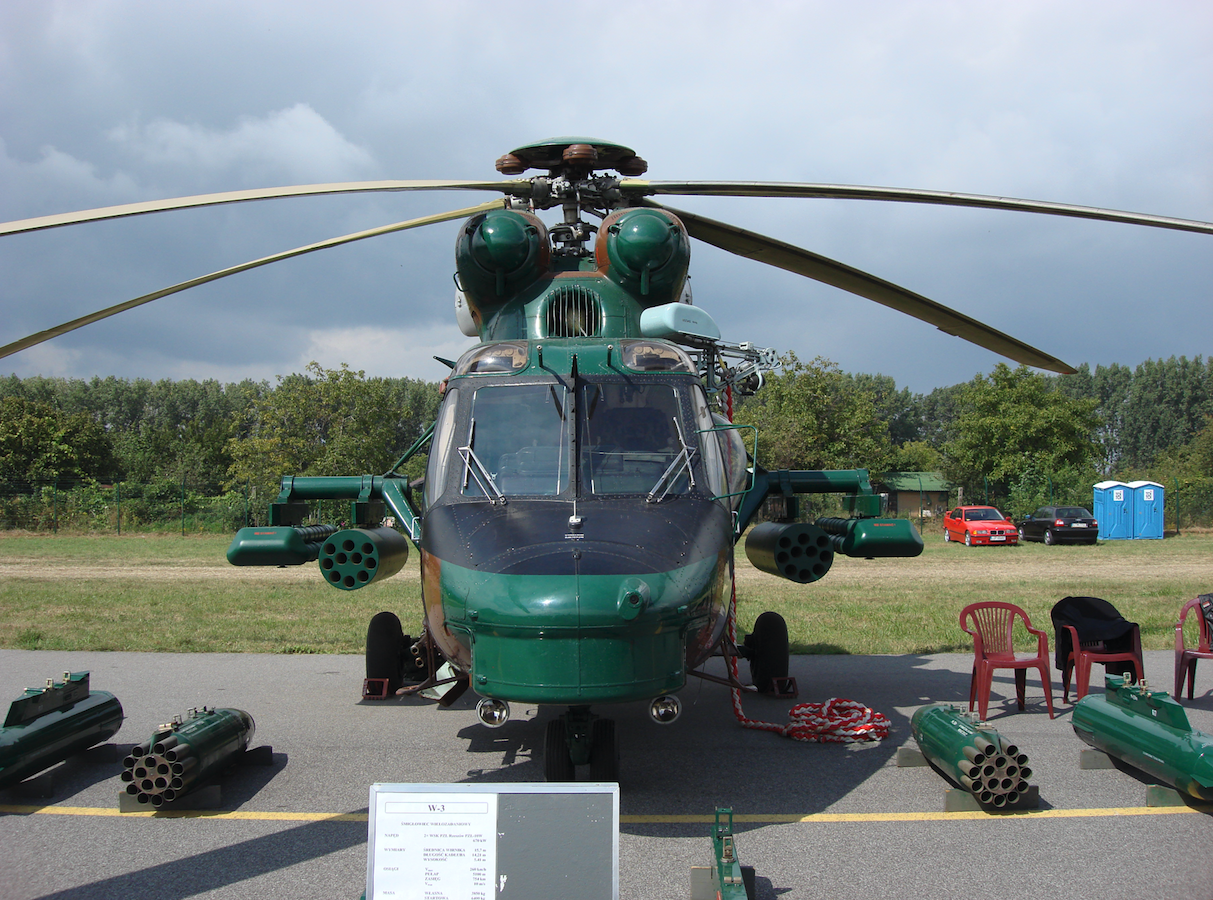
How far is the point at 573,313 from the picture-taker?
6.49m

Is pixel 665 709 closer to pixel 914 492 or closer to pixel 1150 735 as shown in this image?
pixel 1150 735

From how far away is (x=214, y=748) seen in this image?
16.8 feet

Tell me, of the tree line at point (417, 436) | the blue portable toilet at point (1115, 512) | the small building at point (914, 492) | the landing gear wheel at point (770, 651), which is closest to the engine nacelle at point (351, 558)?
the landing gear wheel at point (770, 651)

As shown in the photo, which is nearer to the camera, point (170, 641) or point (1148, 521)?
point (170, 641)

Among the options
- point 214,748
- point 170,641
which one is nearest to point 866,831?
point 214,748

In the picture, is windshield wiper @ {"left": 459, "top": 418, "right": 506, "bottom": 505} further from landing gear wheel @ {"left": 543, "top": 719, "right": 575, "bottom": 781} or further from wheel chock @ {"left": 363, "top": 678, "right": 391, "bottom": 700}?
wheel chock @ {"left": 363, "top": 678, "right": 391, "bottom": 700}

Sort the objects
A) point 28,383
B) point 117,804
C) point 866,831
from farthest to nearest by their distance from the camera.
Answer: point 28,383, point 117,804, point 866,831

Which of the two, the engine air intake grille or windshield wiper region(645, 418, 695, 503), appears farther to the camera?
the engine air intake grille

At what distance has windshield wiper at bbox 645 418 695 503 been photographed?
4836 millimetres

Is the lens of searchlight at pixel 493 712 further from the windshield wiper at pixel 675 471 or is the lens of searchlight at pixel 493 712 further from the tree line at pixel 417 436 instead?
the tree line at pixel 417 436

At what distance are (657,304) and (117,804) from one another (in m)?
4.91

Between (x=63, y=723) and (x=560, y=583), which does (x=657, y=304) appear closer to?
(x=560, y=583)

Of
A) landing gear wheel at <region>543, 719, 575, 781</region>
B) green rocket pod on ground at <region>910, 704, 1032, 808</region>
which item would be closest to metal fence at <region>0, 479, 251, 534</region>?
landing gear wheel at <region>543, 719, 575, 781</region>

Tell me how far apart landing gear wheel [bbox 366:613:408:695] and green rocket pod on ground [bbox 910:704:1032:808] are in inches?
186
